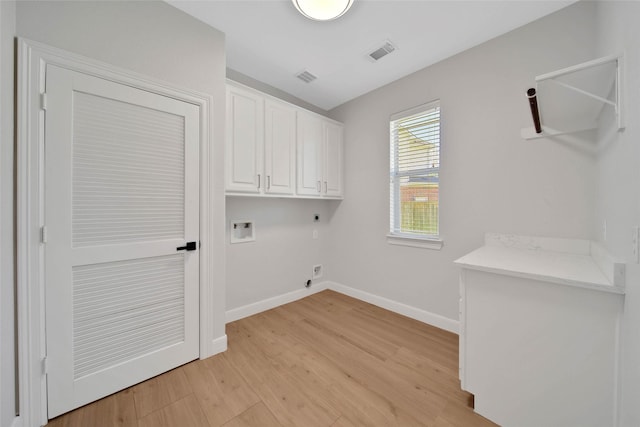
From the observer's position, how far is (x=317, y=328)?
7.75ft

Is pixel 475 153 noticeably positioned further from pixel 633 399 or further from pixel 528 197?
pixel 633 399

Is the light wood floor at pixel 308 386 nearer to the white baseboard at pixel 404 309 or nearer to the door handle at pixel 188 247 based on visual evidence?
the white baseboard at pixel 404 309

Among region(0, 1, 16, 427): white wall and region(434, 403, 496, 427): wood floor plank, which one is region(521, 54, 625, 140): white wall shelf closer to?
region(434, 403, 496, 427): wood floor plank

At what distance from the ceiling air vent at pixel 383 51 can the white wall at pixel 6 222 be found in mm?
2404

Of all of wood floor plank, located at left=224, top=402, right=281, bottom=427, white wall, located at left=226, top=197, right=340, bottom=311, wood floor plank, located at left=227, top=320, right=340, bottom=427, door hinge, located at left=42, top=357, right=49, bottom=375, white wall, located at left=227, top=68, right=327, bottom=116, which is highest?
white wall, located at left=227, top=68, right=327, bottom=116

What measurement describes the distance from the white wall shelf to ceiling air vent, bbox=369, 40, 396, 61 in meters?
1.31

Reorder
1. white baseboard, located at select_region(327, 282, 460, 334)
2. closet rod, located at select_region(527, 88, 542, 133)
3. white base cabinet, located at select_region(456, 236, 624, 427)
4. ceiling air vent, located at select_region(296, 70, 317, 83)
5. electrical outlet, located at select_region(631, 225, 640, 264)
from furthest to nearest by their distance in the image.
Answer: ceiling air vent, located at select_region(296, 70, 317, 83)
white baseboard, located at select_region(327, 282, 460, 334)
closet rod, located at select_region(527, 88, 542, 133)
white base cabinet, located at select_region(456, 236, 624, 427)
electrical outlet, located at select_region(631, 225, 640, 264)

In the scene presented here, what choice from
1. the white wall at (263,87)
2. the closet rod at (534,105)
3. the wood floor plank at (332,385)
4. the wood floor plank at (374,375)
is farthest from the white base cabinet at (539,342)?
the white wall at (263,87)

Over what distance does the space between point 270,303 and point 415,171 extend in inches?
91.9

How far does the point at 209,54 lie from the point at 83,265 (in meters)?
1.80

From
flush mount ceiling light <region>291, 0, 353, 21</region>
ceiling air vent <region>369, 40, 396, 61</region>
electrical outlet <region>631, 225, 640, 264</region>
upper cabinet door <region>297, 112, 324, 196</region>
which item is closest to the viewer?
electrical outlet <region>631, 225, 640, 264</region>

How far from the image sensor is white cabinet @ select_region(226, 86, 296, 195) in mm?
2178

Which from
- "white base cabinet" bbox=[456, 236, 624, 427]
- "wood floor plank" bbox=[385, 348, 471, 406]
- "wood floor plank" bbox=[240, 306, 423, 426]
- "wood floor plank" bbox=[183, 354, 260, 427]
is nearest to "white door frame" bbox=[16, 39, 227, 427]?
"wood floor plank" bbox=[183, 354, 260, 427]

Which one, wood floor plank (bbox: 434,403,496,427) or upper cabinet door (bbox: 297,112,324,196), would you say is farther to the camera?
upper cabinet door (bbox: 297,112,324,196)
